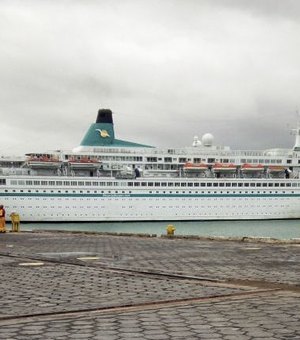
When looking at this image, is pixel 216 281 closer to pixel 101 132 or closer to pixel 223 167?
pixel 223 167

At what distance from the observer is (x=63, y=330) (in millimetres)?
4137

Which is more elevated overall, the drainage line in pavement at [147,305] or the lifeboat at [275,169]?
the lifeboat at [275,169]

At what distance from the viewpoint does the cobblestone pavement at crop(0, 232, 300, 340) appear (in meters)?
4.14

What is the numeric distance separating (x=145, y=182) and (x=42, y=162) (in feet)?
33.2

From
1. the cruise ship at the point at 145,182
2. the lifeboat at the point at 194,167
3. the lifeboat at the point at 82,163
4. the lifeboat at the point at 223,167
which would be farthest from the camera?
the lifeboat at the point at 223,167

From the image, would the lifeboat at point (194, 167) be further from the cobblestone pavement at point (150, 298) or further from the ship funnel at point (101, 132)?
the cobblestone pavement at point (150, 298)

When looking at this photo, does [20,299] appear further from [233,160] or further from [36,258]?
[233,160]

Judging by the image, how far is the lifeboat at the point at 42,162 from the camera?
55656 millimetres

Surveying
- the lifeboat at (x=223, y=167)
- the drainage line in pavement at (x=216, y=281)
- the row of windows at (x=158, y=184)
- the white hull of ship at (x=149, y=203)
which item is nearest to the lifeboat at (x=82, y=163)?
the row of windows at (x=158, y=184)

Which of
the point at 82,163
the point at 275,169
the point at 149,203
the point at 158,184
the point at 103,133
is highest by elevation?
the point at 103,133

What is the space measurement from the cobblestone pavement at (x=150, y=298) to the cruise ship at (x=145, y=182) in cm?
4464

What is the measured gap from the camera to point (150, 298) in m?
5.57

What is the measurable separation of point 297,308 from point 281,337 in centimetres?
118

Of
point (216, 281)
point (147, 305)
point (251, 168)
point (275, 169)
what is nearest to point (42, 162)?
point (251, 168)
